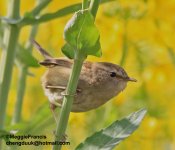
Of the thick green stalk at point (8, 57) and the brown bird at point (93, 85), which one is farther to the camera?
the thick green stalk at point (8, 57)

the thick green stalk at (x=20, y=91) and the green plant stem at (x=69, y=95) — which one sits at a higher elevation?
the thick green stalk at (x=20, y=91)

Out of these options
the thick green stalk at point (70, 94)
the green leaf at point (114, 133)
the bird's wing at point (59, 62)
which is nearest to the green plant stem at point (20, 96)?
the bird's wing at point (59, 62)

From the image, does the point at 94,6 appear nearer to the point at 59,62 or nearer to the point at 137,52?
the point at 59,62

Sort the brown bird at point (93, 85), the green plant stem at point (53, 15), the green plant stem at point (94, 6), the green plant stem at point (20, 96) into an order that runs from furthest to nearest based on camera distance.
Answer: the green plant stem at point (20, 96) → the green plant stem at point (53, 15) → the brown bird at point (93, 85) → the green plant stem at point (94, 6)

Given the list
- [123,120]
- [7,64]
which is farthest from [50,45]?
[123,120]

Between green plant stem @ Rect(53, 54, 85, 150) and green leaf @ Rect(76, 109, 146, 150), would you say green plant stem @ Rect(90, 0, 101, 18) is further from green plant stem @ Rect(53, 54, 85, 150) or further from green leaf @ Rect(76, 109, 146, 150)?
green leaf @ Rect(76, 109, 146, 150)

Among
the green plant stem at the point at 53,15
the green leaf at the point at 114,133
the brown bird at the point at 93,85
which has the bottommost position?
the green leaf at the point at 114,133

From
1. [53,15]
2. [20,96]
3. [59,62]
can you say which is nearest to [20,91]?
[20,96]

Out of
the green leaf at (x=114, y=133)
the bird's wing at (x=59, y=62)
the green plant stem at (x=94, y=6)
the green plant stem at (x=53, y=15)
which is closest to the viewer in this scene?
the green plant stem at (x=94, y=6)

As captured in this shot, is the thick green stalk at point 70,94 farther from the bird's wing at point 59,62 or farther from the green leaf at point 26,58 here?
the green leaf at point 26,58
